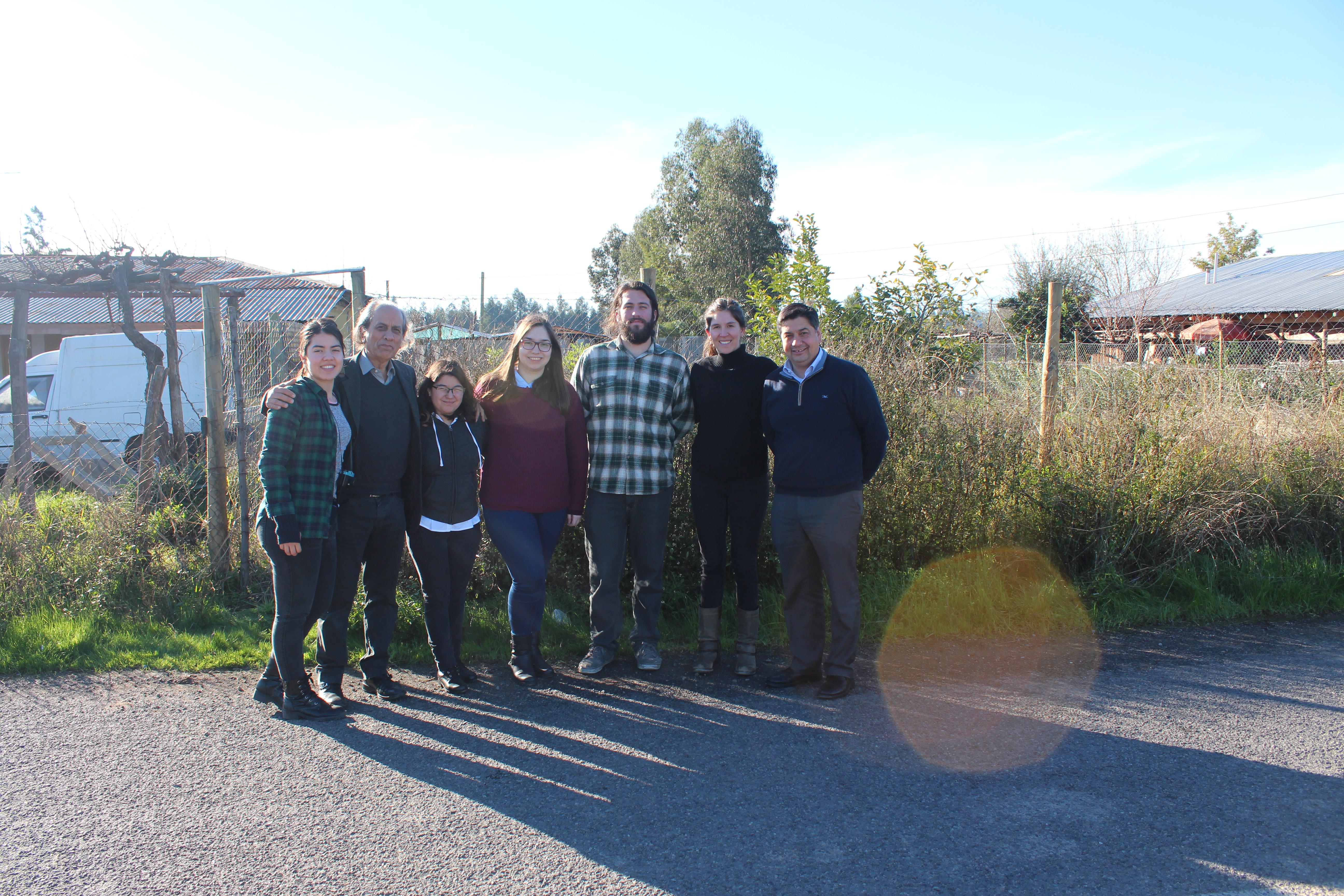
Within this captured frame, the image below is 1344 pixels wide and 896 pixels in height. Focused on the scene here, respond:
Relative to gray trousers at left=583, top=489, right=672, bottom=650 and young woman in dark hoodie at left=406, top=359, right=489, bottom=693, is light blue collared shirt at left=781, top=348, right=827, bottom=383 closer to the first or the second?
gray trousers at left=583, top=489, right=672, bottom=650

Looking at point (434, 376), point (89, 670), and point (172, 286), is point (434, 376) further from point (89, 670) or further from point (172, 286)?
point (172, 286)

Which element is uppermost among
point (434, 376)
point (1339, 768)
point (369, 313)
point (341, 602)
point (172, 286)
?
point (172, 286)

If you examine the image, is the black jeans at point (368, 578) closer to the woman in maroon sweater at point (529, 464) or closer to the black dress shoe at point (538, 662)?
the woman in maroon sweater at point (529, 464)

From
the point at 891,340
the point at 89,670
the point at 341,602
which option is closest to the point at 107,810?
the point at 341,602

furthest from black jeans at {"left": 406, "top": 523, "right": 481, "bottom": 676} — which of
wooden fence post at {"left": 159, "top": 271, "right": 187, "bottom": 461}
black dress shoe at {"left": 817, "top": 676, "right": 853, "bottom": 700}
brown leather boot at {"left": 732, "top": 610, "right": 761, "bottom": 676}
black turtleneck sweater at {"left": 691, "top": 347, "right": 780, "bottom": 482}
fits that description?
wooden fence post at {"left": 159, "top": 271, "right": 187, "bottom": 461}

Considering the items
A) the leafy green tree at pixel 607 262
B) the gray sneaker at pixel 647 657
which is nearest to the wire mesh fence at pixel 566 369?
the gray sneaker at pixel 647 657

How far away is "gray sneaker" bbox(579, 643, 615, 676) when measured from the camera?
436 centimetres

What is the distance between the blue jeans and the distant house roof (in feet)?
7.79

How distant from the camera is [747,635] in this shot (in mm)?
4465

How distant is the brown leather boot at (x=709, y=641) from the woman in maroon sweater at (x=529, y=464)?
857 mm

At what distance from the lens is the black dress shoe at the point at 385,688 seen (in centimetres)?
400

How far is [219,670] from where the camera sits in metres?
4.38

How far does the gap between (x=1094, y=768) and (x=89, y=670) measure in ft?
16.4

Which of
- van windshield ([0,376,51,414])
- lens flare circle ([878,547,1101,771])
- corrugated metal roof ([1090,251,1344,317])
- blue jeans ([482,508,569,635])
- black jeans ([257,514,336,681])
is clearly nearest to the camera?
lens flare circle ([878,547,1101,771])
